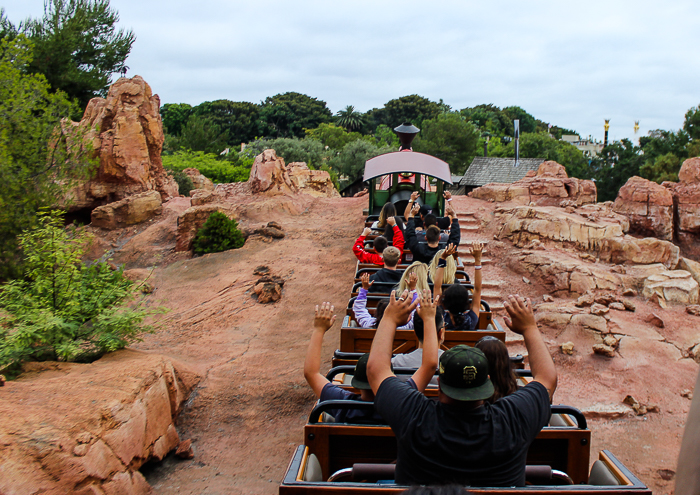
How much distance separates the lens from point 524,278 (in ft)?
34.7

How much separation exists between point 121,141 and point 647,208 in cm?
1784

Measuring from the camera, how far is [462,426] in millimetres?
2127

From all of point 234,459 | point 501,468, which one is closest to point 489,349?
point 501,468

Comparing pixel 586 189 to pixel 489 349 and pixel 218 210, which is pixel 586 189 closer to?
pixel 218 210

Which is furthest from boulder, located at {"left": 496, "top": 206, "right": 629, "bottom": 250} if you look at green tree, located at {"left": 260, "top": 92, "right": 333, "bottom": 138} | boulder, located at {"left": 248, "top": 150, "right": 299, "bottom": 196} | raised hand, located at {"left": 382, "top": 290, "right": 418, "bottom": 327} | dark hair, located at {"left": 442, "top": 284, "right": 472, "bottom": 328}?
green tree, located at {"left": 260, "top": 92, "right": 333, "bottom": 138}

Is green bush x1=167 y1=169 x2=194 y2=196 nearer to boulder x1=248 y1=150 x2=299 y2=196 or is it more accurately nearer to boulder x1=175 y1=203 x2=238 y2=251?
boulder x1=248 y1=150 x2=299 y2=196

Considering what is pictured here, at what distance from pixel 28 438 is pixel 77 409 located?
1.68ft

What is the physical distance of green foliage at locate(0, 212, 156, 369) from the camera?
5461mm

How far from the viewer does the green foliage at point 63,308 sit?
5.46 metres

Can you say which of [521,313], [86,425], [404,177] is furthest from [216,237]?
[521,313]

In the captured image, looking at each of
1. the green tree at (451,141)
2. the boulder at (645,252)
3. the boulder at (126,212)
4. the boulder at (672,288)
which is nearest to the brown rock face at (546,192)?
the boulder at (645,252)

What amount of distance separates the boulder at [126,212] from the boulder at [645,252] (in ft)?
49.5

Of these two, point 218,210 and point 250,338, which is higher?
point 218,210

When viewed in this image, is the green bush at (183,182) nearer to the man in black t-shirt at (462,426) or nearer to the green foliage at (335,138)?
the man in black t-shirt at (462,426)
